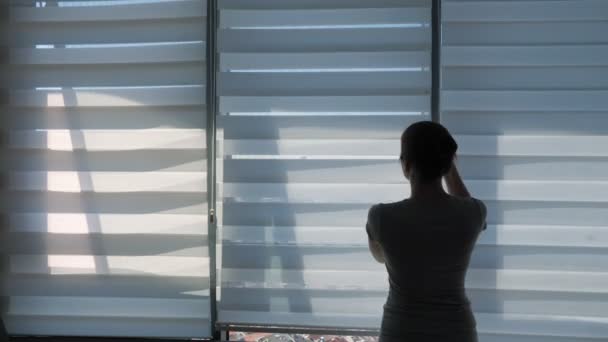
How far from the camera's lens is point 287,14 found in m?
2.50

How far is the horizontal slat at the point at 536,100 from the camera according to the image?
2.39m

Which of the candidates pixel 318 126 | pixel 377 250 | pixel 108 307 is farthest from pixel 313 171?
pixel 108 307

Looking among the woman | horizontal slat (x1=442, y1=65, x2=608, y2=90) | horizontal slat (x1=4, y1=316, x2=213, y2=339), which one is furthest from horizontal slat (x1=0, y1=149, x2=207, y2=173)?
horizontal slat (x1=442, y1=65, x2=608, y2=90)

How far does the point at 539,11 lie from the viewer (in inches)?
94.6

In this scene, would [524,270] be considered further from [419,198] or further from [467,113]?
[419,198]

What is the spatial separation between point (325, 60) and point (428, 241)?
1.28 meters

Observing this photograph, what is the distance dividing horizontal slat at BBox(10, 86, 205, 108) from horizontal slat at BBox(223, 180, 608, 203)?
522mm

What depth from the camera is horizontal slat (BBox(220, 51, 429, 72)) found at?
8.04 feet

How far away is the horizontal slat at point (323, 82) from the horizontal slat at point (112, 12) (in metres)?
0.40

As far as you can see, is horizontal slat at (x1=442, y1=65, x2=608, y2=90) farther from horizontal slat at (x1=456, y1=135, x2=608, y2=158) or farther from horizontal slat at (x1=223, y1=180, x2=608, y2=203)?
horizontal slat at (x1=223, y1=180, x2=608, y2=203)

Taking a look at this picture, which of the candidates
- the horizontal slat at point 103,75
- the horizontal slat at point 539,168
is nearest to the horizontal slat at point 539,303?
the horizontal slat at point 539,168

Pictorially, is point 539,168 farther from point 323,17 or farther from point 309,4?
point 309,4

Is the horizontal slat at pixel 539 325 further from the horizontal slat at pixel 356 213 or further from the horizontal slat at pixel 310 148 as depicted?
the horizontal slat at pixel 310 148

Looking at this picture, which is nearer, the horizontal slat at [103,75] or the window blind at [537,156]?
the window blind at [537,156]
